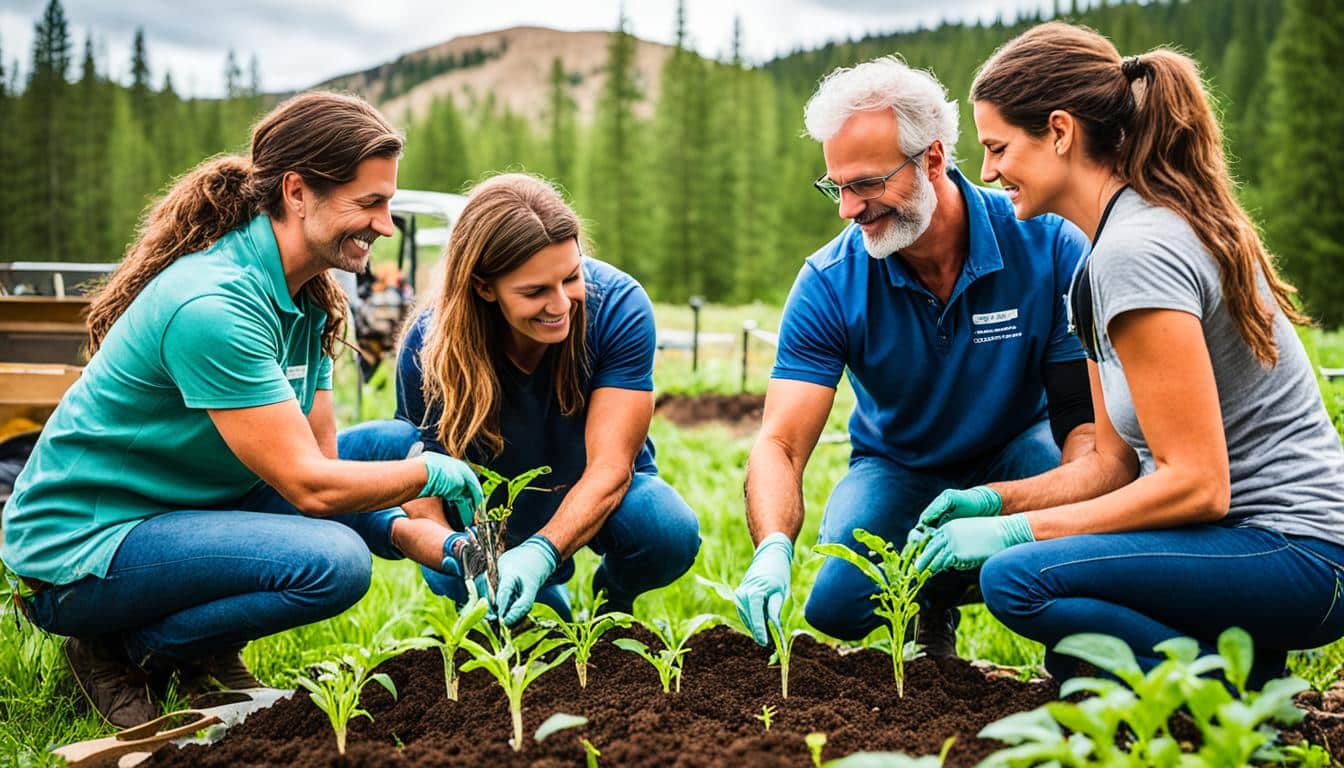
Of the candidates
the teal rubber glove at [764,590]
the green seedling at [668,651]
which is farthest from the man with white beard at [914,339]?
the green seedling at [668,651]

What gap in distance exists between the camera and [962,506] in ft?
7.67

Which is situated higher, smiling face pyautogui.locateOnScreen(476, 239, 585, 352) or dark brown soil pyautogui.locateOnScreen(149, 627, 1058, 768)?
smiling face pyautogui.locateOnScreen(476, 239, 585, 352)

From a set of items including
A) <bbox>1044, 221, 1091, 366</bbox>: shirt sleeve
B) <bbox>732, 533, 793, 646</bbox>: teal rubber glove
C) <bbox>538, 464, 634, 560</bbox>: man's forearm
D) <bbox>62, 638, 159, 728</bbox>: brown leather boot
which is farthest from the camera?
<bbox>1044, 221, 1091, 366</bbox>: shirt sleeve

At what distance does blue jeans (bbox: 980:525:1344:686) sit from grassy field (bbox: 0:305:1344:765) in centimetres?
56

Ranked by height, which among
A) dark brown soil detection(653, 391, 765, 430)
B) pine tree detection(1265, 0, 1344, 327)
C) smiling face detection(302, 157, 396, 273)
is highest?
pine tree detection(1265, 0, 1344, 327)

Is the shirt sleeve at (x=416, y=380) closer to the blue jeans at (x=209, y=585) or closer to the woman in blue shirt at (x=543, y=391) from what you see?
the woman in blue shirt at (x=543, y=391)

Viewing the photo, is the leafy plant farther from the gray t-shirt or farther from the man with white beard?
the man with white beard

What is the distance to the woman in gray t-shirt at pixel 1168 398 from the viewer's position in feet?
6.00

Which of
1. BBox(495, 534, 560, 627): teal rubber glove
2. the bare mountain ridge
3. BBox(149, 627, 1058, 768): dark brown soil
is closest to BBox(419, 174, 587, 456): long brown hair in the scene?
BBox(495, 534, 560, 627): teal rubber glove

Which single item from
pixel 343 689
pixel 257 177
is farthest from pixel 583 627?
pixel 257 177

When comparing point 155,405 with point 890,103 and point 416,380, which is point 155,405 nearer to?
point 416,380

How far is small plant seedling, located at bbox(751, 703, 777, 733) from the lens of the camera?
187 cm

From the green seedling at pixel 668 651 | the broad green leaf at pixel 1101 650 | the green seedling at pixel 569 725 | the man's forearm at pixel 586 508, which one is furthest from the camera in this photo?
the man's forearm at pixel 586 508

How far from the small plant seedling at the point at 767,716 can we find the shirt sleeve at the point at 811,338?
924 millimetres
